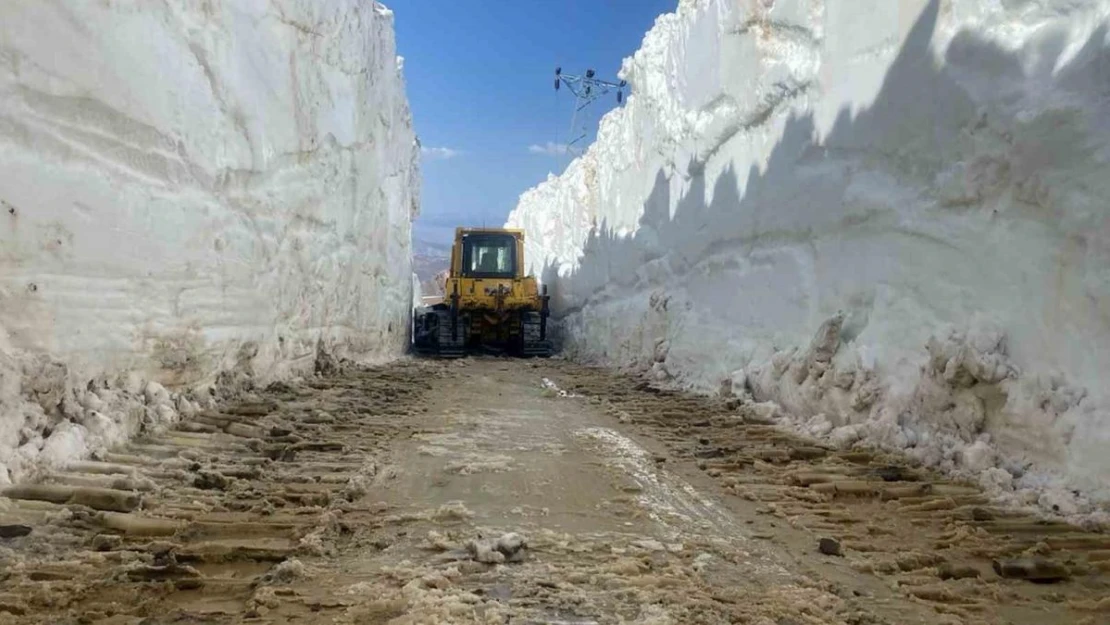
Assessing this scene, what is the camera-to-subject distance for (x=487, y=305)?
1870cm

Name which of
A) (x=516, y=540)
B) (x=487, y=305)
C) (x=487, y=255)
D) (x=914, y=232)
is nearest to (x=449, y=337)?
(x=487, y=305)

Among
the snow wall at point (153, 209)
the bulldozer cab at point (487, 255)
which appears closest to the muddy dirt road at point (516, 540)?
the snow wall at point (153, 209)

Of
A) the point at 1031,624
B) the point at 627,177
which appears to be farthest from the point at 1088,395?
the point at 627,177

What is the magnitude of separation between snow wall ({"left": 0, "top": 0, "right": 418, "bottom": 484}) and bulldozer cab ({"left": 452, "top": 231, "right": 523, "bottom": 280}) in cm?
935

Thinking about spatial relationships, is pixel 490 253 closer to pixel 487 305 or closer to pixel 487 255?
pixel 487 255

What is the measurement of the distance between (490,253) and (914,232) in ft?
48.7

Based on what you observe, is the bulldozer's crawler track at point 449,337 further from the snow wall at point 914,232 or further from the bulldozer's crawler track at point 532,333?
the snow wall at point 914,232

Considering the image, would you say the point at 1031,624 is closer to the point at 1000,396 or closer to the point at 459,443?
the point at 1000,396

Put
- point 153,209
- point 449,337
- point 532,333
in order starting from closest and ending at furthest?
Result: point 153,209
point 449,337
point 532,333

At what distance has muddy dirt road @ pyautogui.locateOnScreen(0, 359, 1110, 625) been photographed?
8.56 feet

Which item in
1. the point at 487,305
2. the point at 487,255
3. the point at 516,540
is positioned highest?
the point at 487,255

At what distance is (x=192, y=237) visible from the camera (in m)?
5.91

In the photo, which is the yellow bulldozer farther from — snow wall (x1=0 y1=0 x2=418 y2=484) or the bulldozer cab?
snow wall (x1=0 y1=0 x2=418 y2=484)

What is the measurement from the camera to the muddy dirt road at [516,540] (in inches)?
103
